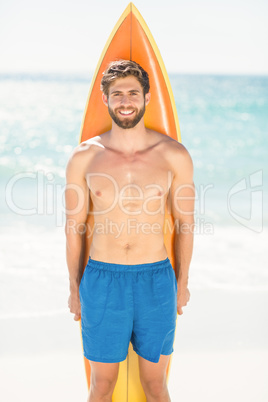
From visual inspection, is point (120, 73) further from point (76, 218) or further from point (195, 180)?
point (195, 180)

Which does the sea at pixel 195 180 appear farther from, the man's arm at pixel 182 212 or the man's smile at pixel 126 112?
the man's smile at pixel 126 112

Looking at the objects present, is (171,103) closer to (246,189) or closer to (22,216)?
(22,216)

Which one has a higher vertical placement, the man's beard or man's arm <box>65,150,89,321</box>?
the man's beard

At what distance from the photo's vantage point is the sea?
15.1 ft

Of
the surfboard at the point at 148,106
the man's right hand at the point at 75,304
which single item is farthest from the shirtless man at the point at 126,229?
the surfboard at the point at 148,106

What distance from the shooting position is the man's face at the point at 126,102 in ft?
6.29

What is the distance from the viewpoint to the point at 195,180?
8312mm

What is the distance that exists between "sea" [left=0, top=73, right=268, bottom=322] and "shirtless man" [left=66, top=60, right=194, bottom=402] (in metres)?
1.90

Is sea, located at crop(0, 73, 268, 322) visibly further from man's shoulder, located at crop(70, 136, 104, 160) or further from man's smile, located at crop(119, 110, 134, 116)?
man's smile, located at crop(119, 110, 134, 116)

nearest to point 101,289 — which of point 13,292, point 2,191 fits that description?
point 13,292

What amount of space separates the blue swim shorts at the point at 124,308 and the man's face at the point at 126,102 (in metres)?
0.65

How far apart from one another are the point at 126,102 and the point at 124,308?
91 centimetres

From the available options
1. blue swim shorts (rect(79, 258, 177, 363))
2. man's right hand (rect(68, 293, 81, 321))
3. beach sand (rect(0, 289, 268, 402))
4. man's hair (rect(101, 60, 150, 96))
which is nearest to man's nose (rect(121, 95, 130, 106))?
man's hair (rect(101, 60, 150, 96))

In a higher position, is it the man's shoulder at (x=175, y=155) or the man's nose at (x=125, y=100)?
the man's nose at (x=125, y=100)
